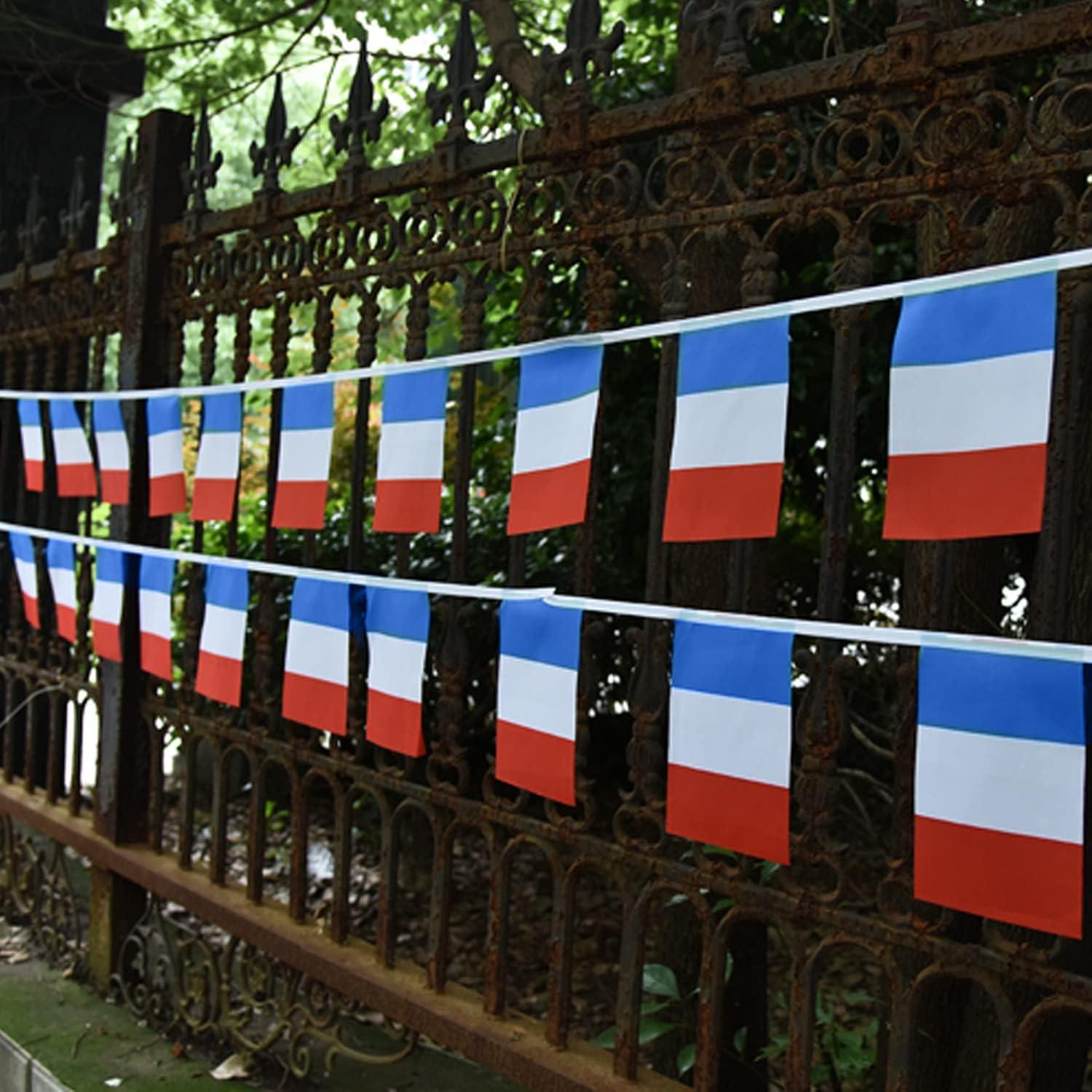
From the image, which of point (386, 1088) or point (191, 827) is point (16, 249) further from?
point (386, 1088)

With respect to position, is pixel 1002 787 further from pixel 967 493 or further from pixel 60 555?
pixel 60 555

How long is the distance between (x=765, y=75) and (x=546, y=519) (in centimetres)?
101

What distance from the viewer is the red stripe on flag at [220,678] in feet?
12.2

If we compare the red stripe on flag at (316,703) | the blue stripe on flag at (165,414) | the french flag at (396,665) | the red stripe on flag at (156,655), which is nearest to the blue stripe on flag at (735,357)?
the french flag at (396,665)

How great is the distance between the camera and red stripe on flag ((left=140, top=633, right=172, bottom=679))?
406 cm

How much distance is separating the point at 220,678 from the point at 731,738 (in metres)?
1.86

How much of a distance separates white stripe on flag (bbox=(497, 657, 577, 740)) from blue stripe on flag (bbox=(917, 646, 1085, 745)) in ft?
2.71

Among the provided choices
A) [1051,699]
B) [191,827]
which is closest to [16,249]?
[191,827]

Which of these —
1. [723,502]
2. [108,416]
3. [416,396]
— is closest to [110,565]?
[108,416]

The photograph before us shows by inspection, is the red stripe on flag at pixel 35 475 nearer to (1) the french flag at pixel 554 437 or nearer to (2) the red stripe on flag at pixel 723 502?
(1) the french flag at pixel 554 437

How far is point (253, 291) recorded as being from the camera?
12.5 ft

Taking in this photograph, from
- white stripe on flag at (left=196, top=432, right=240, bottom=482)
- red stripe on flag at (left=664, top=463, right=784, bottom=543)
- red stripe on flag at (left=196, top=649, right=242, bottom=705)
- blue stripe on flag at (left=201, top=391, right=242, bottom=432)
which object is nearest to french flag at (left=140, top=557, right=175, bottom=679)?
red stripe on flag at (left=196, top=649, right=242, bottom=705)

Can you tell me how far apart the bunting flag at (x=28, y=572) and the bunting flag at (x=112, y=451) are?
2.05ft

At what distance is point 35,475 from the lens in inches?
192
